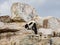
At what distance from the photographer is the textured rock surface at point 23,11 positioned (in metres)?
32.3

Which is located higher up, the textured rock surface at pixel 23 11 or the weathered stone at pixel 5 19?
the textured rock surface at pixel 23 11

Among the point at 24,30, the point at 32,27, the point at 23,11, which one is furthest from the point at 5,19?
the point at 24,30

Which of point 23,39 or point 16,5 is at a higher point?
point 16,5

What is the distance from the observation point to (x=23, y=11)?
109ft

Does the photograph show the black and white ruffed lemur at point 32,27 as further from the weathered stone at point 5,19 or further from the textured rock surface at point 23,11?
the textured rock surface at point 23,11

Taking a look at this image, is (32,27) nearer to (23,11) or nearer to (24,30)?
(24,30)

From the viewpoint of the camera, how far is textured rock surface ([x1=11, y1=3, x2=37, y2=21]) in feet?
106

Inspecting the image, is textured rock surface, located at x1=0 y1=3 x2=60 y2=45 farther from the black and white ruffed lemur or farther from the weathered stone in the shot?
the black and white ruffed lemur

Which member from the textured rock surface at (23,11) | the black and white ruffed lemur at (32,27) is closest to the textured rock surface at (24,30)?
the textured rock surface at (23,11)

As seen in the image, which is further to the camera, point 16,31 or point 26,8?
point 26,8

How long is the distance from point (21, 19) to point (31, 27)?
14.8 ft

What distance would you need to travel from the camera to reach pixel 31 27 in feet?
86.5

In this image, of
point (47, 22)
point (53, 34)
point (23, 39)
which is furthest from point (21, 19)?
point (23, 39)

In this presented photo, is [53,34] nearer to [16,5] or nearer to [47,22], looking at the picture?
[47,22]
